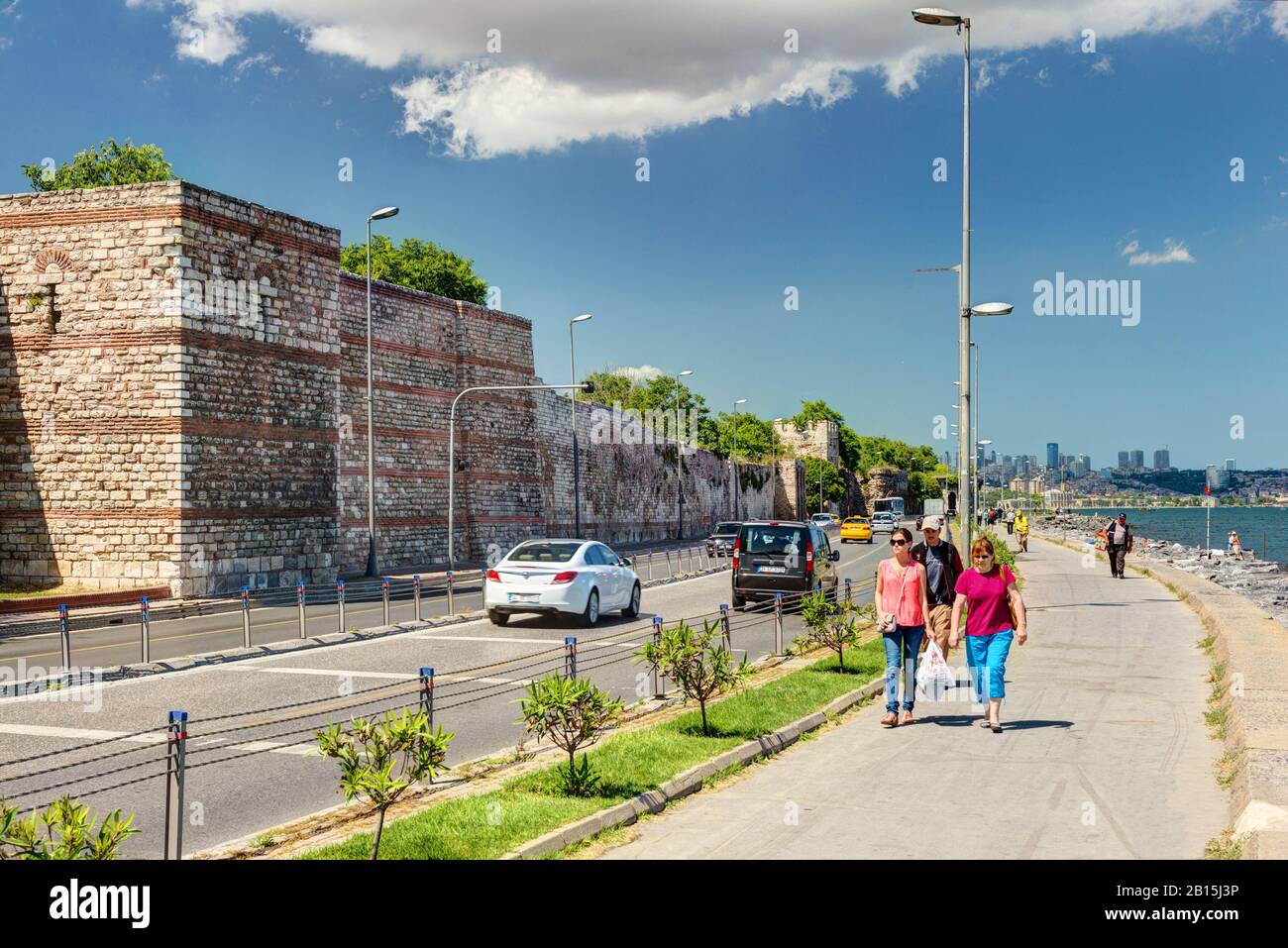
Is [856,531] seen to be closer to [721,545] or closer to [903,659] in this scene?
[721,545]

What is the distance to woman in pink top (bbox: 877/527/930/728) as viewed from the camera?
1086cm

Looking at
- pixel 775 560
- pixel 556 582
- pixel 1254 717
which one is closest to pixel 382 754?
pixel 1254 717

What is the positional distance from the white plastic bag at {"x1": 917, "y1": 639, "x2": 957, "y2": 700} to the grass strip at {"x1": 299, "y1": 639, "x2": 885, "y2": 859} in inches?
38.6

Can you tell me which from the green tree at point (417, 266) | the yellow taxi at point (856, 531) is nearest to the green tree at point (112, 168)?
the green tree at point (417, 266)

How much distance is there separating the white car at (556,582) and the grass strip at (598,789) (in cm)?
791

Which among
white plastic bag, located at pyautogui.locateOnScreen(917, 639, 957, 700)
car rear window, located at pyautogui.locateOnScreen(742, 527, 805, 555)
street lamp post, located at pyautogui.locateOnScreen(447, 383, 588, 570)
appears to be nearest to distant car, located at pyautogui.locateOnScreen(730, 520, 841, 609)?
car rear window, located at pyautogui.locateOnScreen(742, 527, 805, 555)

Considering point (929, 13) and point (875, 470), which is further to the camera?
point (875, 470)

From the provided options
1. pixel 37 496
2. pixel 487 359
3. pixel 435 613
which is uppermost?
pixel 487 359

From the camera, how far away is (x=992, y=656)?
10375 mm

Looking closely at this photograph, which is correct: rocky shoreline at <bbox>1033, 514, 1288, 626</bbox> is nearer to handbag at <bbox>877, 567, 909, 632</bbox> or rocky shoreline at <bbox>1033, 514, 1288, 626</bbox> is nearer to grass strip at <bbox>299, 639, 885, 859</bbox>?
handbag at <bbox>877, 567, 909, 632</bbox>

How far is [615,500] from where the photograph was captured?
66.3 m
